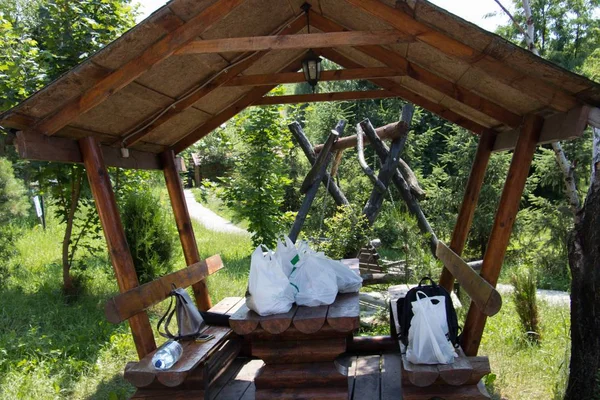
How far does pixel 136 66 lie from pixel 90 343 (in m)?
3.95

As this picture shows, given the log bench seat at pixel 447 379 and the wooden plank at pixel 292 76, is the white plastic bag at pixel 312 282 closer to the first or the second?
the log bench seat at pixel 447 379

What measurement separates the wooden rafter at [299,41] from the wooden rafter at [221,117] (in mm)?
2041

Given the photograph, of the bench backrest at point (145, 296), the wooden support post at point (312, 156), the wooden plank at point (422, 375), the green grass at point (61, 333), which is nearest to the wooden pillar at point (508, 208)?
the wooden plank at point (422, 375)

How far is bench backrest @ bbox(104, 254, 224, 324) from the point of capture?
3.49 m

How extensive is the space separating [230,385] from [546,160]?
9.26 m

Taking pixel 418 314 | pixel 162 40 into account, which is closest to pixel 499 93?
pixel 418 314

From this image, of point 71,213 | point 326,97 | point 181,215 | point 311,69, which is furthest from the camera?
point 71,213

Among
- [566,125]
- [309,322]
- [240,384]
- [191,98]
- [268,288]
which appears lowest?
[240,384]

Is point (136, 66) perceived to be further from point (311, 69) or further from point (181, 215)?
point (181, 215)

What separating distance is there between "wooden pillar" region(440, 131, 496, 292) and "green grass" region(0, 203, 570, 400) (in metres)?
1.15

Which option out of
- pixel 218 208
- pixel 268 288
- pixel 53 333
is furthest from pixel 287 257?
pixel 218 208

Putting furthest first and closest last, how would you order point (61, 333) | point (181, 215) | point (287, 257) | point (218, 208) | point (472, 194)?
point (218, 208) < point (61, 333) < point (181, 215) < point (472, 194) < point (287, 257)

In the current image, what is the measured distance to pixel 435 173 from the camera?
46.2 feet

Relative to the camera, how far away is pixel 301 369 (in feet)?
12.4
